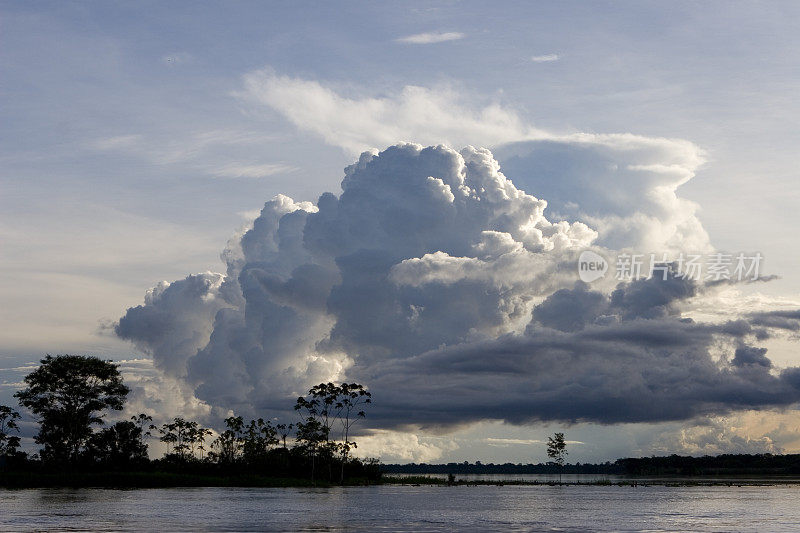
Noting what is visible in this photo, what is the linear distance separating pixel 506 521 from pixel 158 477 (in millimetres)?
104061

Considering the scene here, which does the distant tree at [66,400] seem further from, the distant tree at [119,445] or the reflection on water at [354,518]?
the reflection on water at [354,518]

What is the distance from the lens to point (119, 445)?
6737 inches

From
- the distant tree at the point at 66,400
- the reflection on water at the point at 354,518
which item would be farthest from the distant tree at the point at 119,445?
the reflection on water at the point at 354,518

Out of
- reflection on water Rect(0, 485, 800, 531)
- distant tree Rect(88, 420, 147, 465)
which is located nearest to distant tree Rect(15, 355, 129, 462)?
distant tree Rect(88, 420, 147, 465)

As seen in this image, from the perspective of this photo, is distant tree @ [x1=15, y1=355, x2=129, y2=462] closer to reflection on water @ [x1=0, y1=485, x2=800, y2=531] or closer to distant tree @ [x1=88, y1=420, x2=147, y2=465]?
distant tree @ [x1=88, y1=420, x2=147, y2=465]

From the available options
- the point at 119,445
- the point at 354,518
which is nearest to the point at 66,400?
the point at 119,445

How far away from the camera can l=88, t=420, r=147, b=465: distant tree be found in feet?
539

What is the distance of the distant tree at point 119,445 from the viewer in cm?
16438

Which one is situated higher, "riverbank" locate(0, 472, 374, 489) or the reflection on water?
the reflection on water

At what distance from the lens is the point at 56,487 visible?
145m

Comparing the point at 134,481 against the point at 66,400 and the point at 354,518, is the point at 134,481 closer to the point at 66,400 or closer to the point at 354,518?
the point at 66,400

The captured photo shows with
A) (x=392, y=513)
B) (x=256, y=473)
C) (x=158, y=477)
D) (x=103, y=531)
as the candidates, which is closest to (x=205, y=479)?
(x=158, y=477)

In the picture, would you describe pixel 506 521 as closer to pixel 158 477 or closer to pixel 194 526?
pixel 194 526

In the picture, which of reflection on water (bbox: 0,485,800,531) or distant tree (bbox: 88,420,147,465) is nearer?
reflection on water (bbox: 0,485,800,531)
